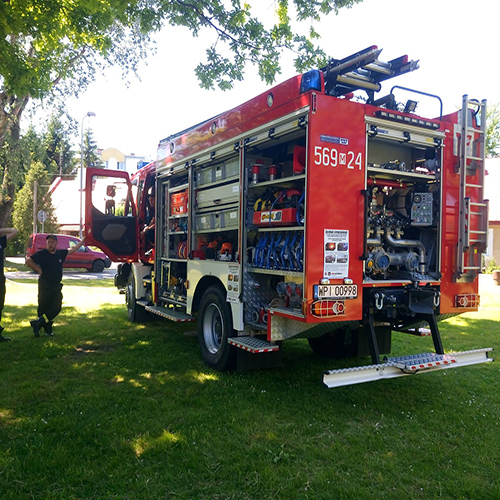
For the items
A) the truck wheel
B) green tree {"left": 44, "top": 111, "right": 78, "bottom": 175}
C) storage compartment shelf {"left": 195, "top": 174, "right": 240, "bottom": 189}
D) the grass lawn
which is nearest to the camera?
the grass lawn

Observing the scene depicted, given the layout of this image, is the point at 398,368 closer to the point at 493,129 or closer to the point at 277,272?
the point at 277,272

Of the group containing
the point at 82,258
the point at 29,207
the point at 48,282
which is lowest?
the point at 82,258

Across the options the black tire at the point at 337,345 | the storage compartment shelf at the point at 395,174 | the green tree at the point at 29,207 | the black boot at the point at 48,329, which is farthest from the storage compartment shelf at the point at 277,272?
the green tree at the point at 29,207

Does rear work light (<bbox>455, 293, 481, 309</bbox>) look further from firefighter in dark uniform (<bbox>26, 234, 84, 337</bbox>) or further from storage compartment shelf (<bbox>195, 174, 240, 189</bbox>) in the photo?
firefighter in dark uniform (<bbox>26, 234, 84, 337</bbox>)

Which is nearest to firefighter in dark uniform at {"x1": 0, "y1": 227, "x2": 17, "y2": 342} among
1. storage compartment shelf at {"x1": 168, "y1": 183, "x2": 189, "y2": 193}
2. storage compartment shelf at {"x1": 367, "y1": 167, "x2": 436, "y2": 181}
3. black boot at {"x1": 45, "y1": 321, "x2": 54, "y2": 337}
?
black boot at {"x1": 45, "y1": 321, "x2": 54, "y2": 337}

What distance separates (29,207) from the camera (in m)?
31.0

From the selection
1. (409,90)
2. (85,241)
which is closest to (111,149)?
(85,241)

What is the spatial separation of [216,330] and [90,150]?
217 feet

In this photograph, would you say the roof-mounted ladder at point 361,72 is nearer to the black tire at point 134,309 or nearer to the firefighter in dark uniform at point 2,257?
the firefighter in dark uniform at point 2,257

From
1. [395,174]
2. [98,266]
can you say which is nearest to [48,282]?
[395,174]

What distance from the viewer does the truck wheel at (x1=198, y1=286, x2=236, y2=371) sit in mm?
5605

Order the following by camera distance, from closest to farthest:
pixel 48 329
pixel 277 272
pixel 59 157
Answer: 1. pixel 277 272
2. pixel 48 329
3. pixel 59 157

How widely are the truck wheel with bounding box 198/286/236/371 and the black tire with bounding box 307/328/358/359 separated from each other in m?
Result: 1.50

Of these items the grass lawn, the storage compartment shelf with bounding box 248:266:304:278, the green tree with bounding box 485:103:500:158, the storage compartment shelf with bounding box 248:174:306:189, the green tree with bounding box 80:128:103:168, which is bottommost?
the grass lawn
